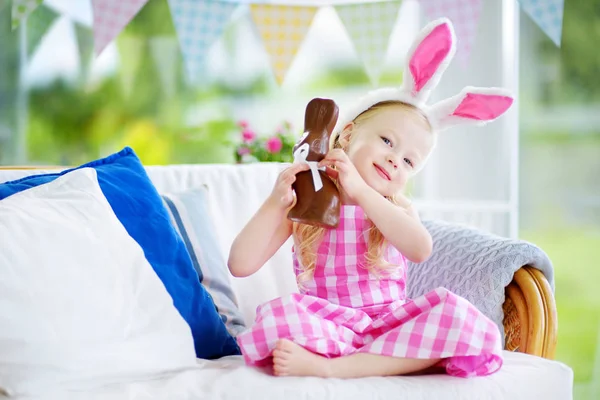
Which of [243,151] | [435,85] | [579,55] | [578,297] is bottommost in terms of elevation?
[578,297]

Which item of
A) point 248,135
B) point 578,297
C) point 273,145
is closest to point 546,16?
point 578,297

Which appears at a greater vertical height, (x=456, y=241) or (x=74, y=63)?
(x=74, y=63)

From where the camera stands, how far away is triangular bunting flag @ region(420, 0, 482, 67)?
283 cm

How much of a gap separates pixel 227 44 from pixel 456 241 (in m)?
1.96

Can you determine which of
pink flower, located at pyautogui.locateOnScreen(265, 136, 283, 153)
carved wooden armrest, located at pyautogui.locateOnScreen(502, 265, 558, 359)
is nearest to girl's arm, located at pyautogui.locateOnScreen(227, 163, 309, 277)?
carved wooden armrest, located at pyautogui.locateOnScreen(502, 265, 558, 359)

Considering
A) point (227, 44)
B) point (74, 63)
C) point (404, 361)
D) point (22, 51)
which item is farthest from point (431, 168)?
point (404, 361)

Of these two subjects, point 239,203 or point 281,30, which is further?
point 281,30

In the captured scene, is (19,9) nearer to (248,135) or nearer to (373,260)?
(248,135)

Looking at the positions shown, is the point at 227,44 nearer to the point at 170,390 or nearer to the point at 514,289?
the point at 514,289

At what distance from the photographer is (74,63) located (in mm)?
3088

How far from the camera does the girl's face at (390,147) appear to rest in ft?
4.62

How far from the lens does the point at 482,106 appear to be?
1452mm

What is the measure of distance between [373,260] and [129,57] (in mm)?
2103

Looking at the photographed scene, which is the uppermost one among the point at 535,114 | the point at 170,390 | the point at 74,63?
the point at 74,63
